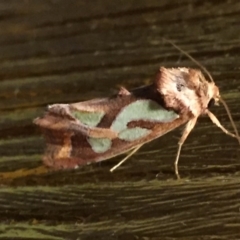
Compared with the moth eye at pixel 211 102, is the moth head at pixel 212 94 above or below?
above

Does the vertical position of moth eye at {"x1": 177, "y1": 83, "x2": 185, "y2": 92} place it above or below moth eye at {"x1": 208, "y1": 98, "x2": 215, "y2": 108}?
above

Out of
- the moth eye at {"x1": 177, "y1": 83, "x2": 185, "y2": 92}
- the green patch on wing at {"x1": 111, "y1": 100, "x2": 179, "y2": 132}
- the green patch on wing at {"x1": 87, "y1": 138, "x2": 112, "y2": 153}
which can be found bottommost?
the green patch on wing at {"x1": 87, "y1": 138, "x2": 112, "y2": 153}

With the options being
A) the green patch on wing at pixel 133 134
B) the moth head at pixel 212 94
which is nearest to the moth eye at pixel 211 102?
the moth head at pixel 212 94

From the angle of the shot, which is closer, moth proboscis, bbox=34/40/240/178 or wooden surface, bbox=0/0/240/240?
moth proboscis, bbox=34/40/240/178

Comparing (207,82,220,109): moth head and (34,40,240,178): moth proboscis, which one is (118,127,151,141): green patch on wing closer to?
(34,40,240,178): moth proboscis

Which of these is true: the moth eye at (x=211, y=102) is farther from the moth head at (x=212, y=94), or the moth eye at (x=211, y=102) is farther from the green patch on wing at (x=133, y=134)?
the green patch on wing at (x=133, y=134)

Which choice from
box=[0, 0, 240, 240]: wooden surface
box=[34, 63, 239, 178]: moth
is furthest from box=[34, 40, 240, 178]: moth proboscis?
Result: box=[0, 0, 240, 240]: wooden surface

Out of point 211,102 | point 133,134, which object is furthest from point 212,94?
point 133,134
